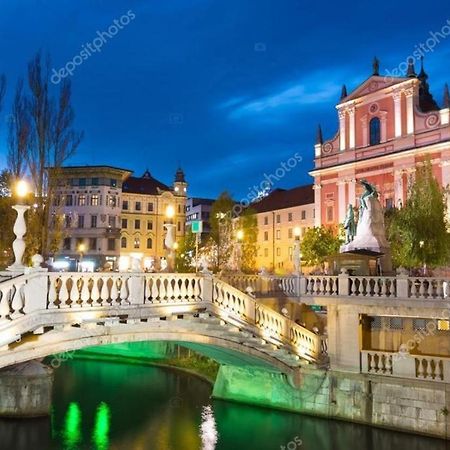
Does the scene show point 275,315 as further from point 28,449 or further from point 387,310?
point 28,449

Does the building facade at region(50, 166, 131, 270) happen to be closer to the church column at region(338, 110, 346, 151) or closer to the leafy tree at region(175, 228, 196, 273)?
the leafy tree at region(175, 228, 196, 273)

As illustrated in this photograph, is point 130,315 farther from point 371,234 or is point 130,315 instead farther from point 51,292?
point 371,234

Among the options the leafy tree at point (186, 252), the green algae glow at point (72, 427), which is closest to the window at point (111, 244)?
the leafy tree at point (186, 252)

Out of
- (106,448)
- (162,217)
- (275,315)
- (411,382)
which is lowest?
(106,448)

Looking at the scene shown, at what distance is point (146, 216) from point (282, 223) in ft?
64.7

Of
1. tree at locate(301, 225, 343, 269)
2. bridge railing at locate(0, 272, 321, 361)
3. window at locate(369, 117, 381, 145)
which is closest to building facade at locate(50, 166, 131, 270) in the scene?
tree at locate(301, 225, 343, 269)

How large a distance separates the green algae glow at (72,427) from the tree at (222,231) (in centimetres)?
2407

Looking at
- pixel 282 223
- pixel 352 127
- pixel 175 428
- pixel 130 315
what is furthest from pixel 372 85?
pixel 130 315

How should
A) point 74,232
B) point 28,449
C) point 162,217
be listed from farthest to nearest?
point 162,217 → point 74,232 → point 28,449

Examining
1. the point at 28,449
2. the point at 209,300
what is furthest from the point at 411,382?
the point at 28,449

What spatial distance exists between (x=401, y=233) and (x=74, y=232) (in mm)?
49717

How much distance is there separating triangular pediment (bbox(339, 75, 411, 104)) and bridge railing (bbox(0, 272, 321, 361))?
35831 mm

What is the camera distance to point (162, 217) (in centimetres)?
8144

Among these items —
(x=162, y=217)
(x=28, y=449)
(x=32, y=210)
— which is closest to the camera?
(x=28, y=449)
